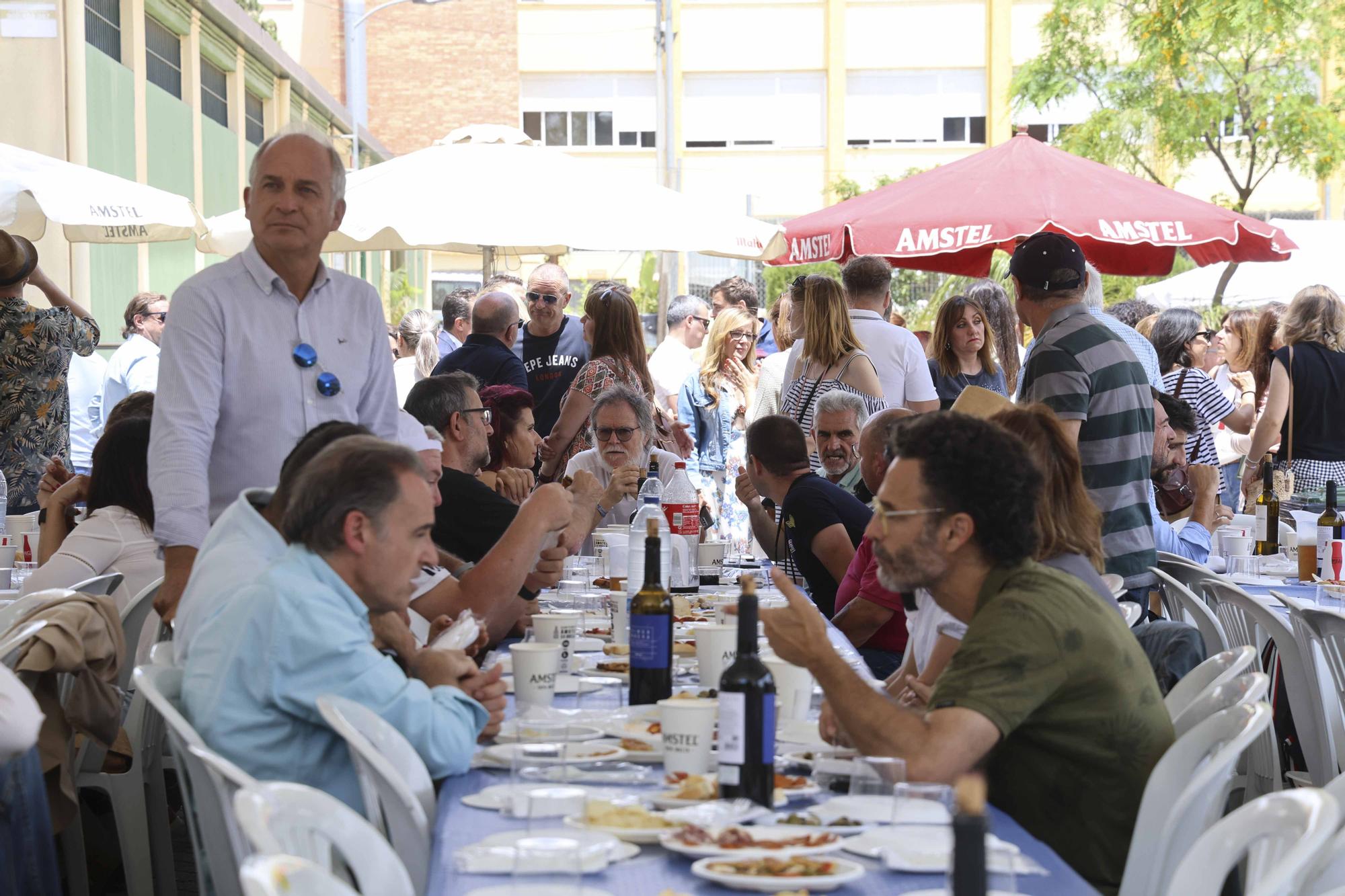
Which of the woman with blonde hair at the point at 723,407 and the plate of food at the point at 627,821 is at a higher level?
the woman with blonde hair at the point at 723,407

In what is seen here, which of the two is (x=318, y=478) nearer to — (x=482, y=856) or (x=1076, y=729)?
(x=482, y=856)

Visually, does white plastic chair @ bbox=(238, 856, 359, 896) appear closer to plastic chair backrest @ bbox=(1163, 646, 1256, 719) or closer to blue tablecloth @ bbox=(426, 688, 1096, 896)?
blue tablecloth @ bbox=(426, 688, 1096, 896)

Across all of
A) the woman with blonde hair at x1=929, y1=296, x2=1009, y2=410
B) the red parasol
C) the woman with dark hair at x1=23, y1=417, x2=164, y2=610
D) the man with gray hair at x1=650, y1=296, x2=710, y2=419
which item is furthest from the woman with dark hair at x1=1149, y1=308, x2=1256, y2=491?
the woman with dark hair at x1=23, y1=417, x2=164, y2=610

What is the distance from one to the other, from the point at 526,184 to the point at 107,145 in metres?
7.47

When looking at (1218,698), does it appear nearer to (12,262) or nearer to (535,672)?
(535,672)

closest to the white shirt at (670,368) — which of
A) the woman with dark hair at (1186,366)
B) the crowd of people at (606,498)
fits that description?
the crowd of people at (606,498)

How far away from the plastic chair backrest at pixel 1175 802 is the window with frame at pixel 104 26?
41.0ft

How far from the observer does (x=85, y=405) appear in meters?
9.72

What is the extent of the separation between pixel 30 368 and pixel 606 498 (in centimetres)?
257

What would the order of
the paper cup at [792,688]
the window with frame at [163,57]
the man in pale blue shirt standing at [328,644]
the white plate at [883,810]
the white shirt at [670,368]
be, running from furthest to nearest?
1. the window with frame at [163,57]
2. the white shirt at [670,368]
3. the paper cup at [792,688]
4. the man in pale blue shirt standing at [328,644]
5. the white plate at [883,810]

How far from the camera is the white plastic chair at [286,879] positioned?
1612 millimetres

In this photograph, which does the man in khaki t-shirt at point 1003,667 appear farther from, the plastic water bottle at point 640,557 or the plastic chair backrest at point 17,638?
the plastic chair backrest at point 17,638

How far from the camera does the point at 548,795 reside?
2000 millimetres

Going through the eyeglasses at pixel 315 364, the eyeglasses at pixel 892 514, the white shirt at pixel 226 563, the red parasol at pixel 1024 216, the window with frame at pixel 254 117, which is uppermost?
the window with frame at pixel 254 117
